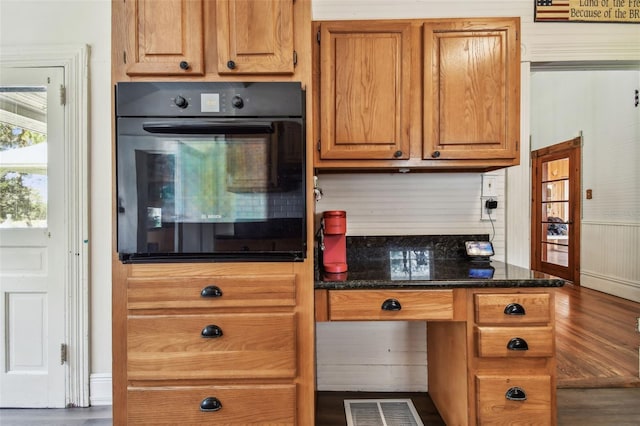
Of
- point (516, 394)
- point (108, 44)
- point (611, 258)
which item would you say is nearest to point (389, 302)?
point (516, 394)

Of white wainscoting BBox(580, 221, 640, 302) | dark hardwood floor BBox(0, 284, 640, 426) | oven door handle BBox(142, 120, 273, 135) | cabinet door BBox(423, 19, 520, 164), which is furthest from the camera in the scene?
white wainscoting BBox(580, 221, 640, 302)

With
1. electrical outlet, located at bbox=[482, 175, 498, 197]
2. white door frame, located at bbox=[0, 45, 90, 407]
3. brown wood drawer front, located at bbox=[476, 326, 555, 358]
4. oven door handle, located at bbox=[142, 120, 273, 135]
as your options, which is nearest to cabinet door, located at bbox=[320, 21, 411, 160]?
oven door handle, located at bbox=[142, 120, 273, 135]

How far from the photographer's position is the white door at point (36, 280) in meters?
2.03

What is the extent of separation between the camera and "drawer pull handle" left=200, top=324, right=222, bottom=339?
57.5 inches

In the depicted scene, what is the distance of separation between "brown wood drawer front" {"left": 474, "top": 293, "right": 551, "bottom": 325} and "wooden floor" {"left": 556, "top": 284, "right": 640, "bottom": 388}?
112 cm

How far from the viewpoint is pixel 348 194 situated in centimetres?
215

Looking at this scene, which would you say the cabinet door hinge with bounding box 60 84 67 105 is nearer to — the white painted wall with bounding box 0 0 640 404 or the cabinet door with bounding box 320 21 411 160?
the white painted wall with bounding box 0 0 640 404

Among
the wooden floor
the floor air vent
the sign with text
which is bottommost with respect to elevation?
the floor air vent

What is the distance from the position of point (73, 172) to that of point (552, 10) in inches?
124

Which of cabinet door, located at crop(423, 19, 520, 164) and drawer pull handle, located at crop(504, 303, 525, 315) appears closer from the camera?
drawer pull handle, located at crop(504, 303, 525, 315)

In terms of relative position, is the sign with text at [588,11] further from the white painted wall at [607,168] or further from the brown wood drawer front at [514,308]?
the white painted wall at [607,168]

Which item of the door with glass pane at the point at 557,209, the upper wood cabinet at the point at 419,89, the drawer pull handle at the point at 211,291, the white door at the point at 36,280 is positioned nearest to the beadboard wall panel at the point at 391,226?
the upper wood cabinet at the point at 419,89

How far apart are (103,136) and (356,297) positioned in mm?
1839

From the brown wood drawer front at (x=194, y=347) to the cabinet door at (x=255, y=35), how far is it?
1138 millimetres
